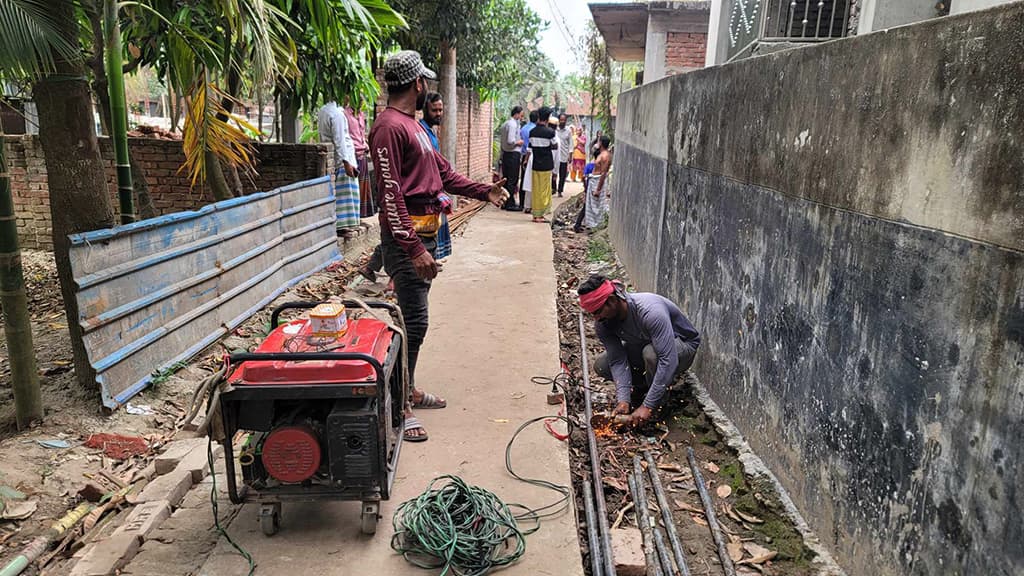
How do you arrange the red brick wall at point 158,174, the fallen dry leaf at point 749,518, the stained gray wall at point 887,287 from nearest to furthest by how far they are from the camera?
the stained gray wall at point 887,287 < the fallen dry leaf at point 749,518 < the red brick wall at point 158,174

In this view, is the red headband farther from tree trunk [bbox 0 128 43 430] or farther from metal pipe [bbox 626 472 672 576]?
tree trunk [bbox 0 128 43 430]

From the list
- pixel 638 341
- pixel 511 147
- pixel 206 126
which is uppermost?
pixel 206 126

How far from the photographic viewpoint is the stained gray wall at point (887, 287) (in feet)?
6.54

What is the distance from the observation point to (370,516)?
9.88 feet

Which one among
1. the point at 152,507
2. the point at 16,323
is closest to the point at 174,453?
the point at 152,507

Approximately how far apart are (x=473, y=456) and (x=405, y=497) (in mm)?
549

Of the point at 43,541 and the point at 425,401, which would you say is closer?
the point at 43,541

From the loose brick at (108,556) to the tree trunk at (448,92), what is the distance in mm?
9949

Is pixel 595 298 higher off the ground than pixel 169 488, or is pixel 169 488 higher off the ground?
pixel 595 298

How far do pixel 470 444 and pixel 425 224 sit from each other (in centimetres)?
132

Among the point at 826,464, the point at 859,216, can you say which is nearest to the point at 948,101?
the point at 859,216

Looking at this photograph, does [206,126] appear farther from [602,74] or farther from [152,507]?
[602,74]

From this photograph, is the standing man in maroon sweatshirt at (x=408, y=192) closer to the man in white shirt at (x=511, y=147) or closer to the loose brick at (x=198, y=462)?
the loose brick at (x=198, y=462)

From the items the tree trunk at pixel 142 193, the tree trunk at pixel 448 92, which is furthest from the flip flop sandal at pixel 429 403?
the tree trunk at pixel 448 92
